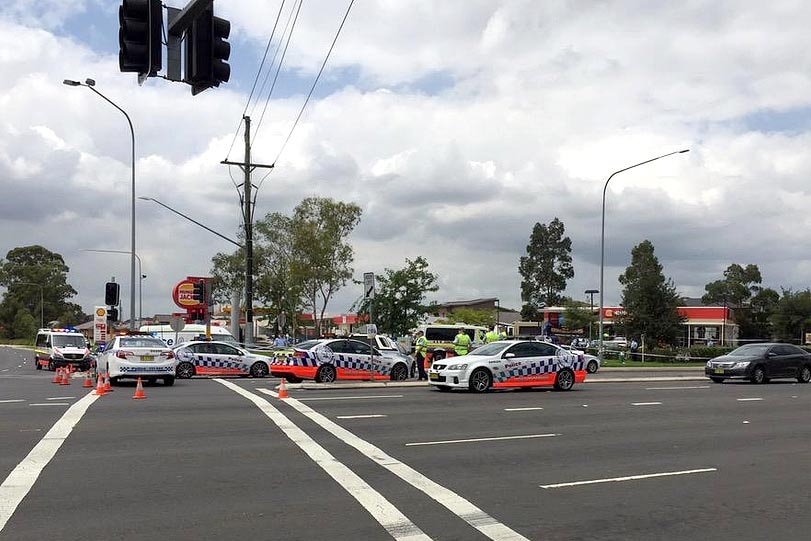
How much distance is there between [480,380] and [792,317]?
202ft

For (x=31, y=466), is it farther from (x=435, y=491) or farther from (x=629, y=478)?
(x=629, y=478)

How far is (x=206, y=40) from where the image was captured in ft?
33.2

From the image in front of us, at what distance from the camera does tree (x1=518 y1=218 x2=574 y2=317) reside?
92.6 m

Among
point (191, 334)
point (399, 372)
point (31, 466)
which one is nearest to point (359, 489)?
point (31, 466)

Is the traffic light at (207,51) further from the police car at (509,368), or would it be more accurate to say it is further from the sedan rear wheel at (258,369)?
the sedan rear wheel at (258,369)

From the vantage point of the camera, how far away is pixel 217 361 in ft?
95.0

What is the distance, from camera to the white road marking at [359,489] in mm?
6992

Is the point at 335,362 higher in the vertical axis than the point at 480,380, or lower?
higher

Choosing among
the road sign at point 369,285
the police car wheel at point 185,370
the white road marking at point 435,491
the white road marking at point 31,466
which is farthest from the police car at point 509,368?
the police car wheel at point 185,370

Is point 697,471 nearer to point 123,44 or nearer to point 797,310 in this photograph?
point 123,44

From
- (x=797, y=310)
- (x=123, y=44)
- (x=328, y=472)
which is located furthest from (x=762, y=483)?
(x=797, y=310)

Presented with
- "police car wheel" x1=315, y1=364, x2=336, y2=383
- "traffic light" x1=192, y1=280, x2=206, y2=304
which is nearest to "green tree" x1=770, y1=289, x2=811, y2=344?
"traffic light" x1=192, y1=280, x2=206, y2=304

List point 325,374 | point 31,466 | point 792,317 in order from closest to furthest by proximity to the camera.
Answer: point 31,466, point 325,374, point 792,317

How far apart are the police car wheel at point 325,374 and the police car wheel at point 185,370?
19.4 feet
